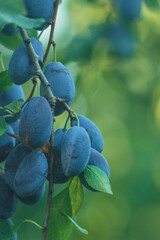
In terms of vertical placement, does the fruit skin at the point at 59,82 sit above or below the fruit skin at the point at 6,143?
above

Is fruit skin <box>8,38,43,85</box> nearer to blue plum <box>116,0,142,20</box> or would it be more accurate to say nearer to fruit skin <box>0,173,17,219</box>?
fruit skin <box>0,173,17,219</box>

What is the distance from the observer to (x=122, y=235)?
17.0 ft

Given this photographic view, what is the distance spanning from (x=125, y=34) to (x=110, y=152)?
10.6 ft

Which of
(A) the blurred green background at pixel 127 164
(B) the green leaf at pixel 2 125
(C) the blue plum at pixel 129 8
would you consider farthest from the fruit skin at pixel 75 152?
(A) the blurred green background at pixel 127 164

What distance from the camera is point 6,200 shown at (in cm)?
76

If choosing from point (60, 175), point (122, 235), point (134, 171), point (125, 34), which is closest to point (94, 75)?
point (125, 34)

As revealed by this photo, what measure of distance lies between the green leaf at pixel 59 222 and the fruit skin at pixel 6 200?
0.08 m

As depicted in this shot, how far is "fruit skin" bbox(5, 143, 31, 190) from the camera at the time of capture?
27.7 inches

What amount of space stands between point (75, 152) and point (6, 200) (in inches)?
8.4

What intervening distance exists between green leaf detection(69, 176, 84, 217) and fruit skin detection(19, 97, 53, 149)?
14 cm

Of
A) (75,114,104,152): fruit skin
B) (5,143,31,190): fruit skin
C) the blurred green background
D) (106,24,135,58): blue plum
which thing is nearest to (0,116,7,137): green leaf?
(5,143,31,190): fruit skin

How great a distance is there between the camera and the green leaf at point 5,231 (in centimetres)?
73

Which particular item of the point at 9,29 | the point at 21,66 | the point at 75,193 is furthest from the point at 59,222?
the point at 9,29

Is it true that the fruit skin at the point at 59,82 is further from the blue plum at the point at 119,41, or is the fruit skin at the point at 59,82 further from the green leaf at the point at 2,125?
the blue plum at the point at 119,41
